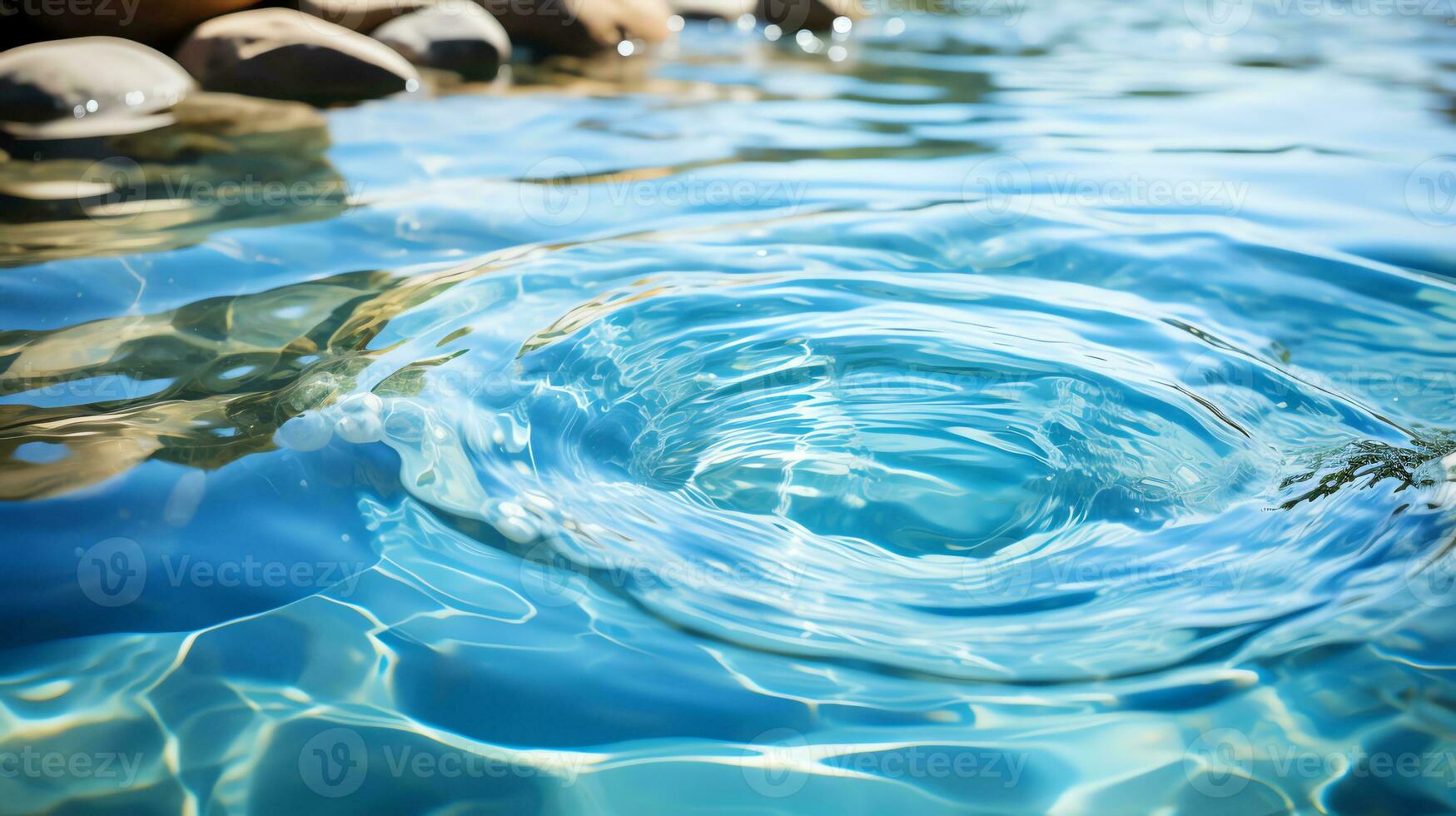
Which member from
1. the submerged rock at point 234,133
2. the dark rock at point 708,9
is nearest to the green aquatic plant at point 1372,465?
the submerged rock at point 234,133

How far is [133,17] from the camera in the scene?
566 cm

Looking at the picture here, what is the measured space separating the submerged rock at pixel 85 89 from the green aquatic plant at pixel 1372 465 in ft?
15.7

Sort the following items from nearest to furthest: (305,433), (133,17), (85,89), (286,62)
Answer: (305,433)
(85,89)
(286,62)
(133,17)

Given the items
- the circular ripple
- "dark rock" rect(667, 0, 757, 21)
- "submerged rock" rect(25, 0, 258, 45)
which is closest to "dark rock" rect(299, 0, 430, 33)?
"submerged rock" rect(25, 0, 258, 45)

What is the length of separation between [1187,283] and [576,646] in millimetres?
2322

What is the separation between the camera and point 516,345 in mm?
2586

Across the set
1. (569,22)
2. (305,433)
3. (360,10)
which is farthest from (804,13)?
(305,433)

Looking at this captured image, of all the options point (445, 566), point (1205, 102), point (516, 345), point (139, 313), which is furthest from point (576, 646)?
point (1205, 102)

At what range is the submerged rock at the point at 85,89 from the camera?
4.66m

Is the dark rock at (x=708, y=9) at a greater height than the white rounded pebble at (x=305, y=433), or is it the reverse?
the dark rock at (x=708, y=9)

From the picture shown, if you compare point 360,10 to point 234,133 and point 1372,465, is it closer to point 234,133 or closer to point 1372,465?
point 234,133

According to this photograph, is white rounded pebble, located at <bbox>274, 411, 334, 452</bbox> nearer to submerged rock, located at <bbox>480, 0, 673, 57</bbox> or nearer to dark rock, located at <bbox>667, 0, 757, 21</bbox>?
submerged rock, located at <bbox>480, 0, 673, 57</bbox>

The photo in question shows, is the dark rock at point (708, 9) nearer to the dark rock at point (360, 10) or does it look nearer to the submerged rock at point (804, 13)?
the submerged rock at point (804, 13)

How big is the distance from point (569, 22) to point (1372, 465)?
6.35 metres
